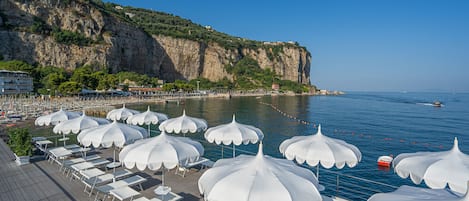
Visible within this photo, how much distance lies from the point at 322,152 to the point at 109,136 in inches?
224

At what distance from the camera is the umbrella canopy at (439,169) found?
4.75 metres

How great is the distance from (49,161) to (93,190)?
3.72 m

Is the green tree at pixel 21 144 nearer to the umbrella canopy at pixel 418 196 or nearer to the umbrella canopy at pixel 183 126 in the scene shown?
the umbrella canopy at pixel 183 126

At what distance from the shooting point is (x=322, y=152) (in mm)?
6203

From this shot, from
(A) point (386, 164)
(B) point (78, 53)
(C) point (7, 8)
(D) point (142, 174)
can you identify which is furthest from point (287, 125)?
(C) point (7, 8)

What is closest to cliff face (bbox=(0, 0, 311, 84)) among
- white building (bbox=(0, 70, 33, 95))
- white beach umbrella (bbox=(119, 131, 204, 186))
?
white building (bbox=(0, 70, 33, 95))

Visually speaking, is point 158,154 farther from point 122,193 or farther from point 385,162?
point 385,162

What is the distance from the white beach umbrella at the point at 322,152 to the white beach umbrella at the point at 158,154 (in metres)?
2.43

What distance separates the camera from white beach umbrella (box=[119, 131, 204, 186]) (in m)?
5.65

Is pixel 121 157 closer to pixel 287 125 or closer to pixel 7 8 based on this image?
pixel 287 125

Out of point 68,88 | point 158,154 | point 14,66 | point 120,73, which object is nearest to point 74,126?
point 158,154

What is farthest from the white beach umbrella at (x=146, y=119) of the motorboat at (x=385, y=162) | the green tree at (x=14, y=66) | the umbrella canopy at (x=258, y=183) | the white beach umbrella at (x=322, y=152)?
the green tree at (x=14, y=66)

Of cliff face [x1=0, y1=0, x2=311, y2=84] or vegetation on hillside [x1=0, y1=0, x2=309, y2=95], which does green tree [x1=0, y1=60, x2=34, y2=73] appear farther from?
cliff face [x1=0, y1=0, x2=311, y2=84]

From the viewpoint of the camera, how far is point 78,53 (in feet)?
213
